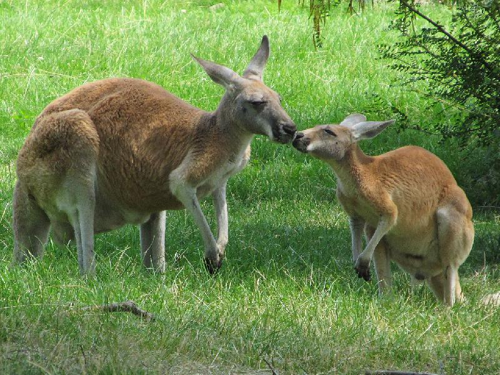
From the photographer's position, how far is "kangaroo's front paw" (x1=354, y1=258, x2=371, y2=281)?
18.9 feet

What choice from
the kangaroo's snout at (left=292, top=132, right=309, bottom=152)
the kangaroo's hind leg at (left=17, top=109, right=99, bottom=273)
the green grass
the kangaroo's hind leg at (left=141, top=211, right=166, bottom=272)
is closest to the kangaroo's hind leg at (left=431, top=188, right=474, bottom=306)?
the green grass

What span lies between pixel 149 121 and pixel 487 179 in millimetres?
3621

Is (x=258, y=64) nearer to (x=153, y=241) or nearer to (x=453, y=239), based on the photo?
(x=153, y=241)

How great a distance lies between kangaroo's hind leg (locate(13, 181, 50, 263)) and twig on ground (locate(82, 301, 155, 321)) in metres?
1.60

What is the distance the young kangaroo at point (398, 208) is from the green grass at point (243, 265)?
0.22m

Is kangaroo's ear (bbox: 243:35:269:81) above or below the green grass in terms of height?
above

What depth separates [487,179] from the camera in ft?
27.0

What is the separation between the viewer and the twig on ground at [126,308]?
4.71 meters

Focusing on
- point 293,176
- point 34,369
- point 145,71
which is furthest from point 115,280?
point 145,71

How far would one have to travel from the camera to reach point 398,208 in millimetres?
5945

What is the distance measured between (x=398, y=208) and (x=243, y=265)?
1.24 m

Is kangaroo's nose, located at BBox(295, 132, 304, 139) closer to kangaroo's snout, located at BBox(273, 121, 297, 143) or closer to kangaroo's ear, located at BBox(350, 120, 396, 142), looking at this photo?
kangaroo's snout, located at BBox(273, 121, 297, 143)

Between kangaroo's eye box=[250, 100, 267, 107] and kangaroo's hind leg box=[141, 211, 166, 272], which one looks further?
kangaroo's hind leg box=[141, 211, 166, 272]

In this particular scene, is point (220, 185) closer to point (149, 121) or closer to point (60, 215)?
point (149, 121)
